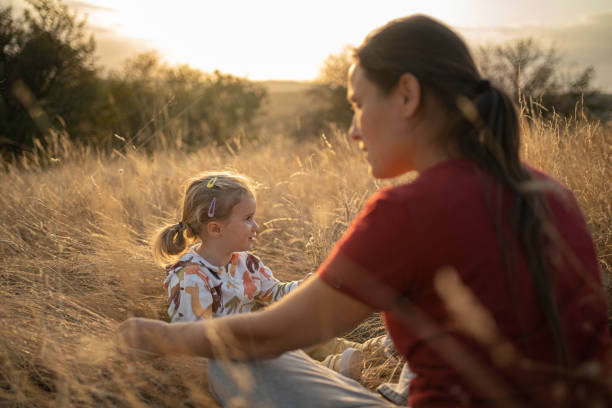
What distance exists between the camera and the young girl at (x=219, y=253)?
220cm

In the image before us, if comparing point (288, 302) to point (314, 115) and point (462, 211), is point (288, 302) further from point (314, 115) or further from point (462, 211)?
point (314, 115)

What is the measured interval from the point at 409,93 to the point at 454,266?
18.5 inches

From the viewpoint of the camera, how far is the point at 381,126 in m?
1.26

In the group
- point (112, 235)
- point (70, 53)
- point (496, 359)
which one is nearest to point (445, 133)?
point (496, 359)

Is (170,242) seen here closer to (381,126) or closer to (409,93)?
(381,126)

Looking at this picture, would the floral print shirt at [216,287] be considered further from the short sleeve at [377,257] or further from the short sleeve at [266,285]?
the short sleeve at [377,257]

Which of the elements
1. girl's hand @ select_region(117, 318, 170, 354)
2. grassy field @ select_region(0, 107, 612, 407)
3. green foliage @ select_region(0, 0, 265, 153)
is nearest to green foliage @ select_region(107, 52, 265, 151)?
green foliage @ select_region(0, 0, 265, 153)

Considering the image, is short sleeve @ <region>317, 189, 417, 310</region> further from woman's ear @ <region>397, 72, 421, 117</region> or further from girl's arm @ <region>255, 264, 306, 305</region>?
girl's arm @ <region>255, 264, 306, 305</region>

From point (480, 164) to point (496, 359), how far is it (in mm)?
439

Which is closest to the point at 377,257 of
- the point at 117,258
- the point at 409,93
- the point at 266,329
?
the point at 266,329

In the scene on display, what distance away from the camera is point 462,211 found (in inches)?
37.9

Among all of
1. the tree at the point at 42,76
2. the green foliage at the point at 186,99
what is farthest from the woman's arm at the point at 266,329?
the green foliage at the point at 186,99

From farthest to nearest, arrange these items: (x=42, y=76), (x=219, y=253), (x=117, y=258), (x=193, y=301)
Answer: (x=42, y=76)
(x=117, y=258)
(x=219, y=253)
(x=193, y=301)

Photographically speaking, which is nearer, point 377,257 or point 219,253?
point 377,257
